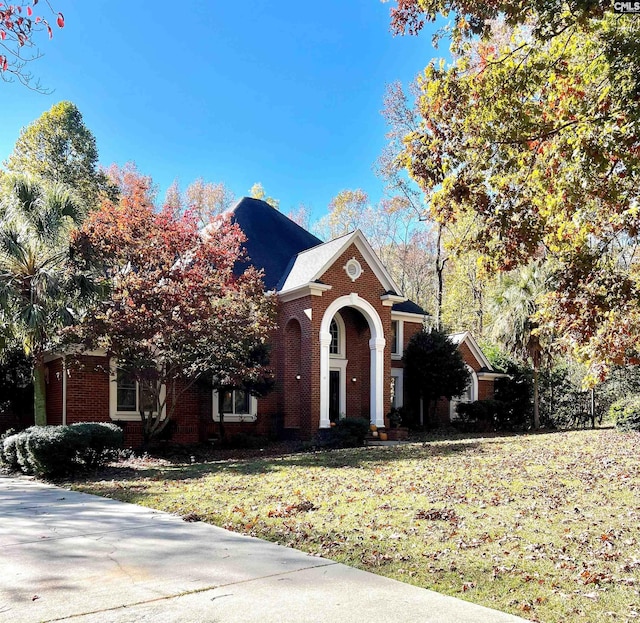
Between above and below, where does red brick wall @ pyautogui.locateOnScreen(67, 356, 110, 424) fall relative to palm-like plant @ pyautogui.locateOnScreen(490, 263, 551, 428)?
below

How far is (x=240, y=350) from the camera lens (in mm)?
15633

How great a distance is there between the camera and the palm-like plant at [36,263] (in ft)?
44.8

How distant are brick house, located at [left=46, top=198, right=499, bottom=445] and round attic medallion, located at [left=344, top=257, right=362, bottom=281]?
0.11 feet

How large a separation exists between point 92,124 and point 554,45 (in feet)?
102

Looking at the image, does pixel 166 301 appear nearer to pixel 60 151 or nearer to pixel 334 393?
pixel 334 393

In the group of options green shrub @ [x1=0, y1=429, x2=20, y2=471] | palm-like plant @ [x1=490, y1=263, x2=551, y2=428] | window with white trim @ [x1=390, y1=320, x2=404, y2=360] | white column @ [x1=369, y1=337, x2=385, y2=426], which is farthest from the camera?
window with white trim @ [x1=390, y1=320, x2=404, y2=360]

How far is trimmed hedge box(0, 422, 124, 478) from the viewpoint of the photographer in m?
11.6

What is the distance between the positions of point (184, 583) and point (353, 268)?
1594 cm

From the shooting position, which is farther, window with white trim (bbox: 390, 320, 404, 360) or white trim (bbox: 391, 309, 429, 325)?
window with white trim (bbox: 390, 320, 404, 360)

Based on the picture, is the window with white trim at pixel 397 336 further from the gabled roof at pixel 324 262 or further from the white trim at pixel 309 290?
the white trim at pixel 309 290

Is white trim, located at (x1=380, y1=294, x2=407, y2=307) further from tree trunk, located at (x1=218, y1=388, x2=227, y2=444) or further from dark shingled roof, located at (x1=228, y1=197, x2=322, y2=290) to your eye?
tree trunk, located at (x1=218, y1=388, x2=227, y2=444)

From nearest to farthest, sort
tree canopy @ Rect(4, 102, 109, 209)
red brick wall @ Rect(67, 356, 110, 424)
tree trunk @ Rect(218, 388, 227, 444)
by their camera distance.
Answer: red brick wall @ Rect(67, 356, 110, 424) < tree trunk @ Rect(218, 388, 227, 444) < tree canopy @ Rect(4, 102, 109, 209)

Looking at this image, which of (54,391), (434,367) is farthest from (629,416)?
(54,391)

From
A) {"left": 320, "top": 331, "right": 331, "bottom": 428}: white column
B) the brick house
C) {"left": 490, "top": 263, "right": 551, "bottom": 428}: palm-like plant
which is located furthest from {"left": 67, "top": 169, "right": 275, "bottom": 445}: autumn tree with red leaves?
{"left": 490, "top": 263, "right": 551, "bottom": 428}: palm-like plant
